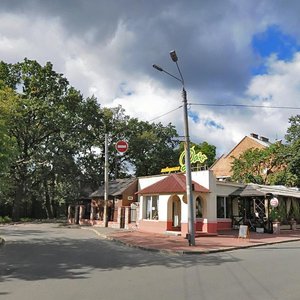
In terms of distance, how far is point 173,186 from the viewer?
89.4 feet

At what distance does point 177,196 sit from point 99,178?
69.3 ft

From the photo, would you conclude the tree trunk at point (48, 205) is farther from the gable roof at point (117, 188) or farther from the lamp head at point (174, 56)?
the lamp head at point (174, 56)

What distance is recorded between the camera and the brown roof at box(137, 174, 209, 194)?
26.5 metres

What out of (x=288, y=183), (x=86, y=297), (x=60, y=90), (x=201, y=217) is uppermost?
(x=60, y=90)

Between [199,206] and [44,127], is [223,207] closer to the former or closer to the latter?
[199,206]

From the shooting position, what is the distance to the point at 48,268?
1231 centimetres

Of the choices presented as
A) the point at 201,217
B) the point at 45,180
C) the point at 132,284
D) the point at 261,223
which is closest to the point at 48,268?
the point at 132,284

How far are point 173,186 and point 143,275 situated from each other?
16096mm

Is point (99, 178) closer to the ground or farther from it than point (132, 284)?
farther from it

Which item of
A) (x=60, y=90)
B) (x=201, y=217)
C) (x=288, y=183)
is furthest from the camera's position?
(x=60, y=90)

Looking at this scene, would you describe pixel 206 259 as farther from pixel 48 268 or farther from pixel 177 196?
pixel 177 196

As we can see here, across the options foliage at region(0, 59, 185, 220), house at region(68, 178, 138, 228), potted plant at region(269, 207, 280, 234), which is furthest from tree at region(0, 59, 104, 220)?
potted plant at region(269, 207, 280, 234)

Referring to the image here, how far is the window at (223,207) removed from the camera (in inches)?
1169

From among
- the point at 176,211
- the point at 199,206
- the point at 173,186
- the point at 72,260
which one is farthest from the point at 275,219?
the point at 72,260
